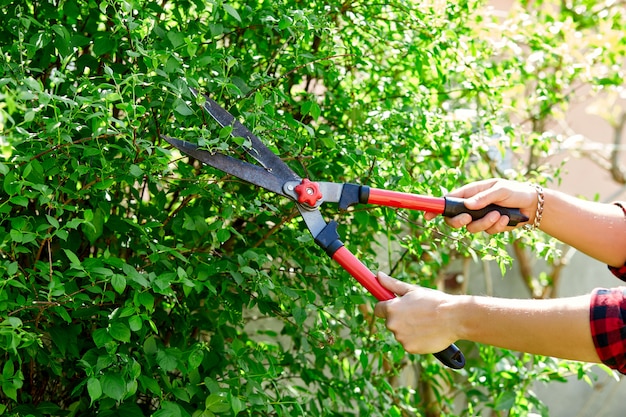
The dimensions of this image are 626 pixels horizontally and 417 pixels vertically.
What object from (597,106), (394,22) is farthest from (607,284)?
(394,22)

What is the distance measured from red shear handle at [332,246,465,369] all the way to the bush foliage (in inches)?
9.9

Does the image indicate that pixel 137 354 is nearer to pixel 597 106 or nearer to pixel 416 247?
pixel 416 247

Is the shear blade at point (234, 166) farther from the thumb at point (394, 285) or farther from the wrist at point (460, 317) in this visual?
the wrist at point (460, 317)

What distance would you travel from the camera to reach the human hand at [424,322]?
186cm

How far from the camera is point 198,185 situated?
85.6 inches

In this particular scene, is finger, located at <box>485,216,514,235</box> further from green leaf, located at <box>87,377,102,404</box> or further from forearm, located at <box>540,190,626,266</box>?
green leaf, located at <box>87,377,102,404</box>

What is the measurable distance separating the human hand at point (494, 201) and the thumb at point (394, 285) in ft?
0.94

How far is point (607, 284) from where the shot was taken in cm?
516

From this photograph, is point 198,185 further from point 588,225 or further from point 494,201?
point 588,225

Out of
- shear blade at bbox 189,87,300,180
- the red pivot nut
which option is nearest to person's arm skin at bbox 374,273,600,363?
the red pivot nut

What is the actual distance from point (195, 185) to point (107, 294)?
1.18 feet

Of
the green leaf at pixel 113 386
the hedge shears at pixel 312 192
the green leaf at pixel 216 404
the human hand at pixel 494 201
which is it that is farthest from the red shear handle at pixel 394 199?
the green leaf at pixel 113 386

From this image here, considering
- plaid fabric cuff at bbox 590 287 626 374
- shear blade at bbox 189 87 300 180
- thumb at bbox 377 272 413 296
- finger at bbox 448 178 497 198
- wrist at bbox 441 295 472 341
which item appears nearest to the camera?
plaid fabric cuff at bbox 590 287 626 374

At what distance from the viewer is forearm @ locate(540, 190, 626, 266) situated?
215 centimetres
